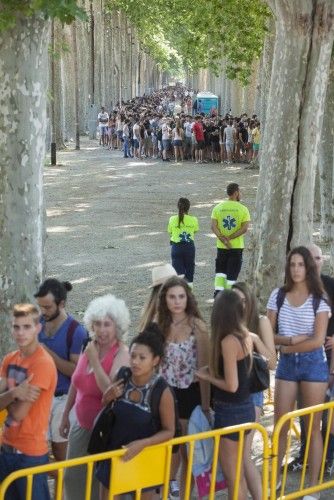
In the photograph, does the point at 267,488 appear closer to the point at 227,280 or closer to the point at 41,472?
the point at 41,472

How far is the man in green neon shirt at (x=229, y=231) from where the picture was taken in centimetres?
1388

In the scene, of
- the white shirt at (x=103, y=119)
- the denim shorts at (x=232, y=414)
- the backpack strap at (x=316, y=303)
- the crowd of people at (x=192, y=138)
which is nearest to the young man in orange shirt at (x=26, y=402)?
the denim shorts at (x=232, y=414)

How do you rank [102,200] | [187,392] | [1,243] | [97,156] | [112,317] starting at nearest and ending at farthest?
1. [112,317]
2. [187,392]
3. [1,243]
4. [102,200]
5. [97,156]

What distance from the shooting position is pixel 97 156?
45.6 meters

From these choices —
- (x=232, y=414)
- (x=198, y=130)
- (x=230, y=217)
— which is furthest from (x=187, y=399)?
(x=198, y=130)

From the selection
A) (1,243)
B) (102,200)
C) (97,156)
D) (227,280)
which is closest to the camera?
(1,243)

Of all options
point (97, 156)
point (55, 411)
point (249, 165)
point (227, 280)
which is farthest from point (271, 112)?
point (97, 156)

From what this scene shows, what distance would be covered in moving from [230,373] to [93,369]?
889 millimetres

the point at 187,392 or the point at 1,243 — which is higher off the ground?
the point at 1,243

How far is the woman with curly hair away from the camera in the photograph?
24.1 ft

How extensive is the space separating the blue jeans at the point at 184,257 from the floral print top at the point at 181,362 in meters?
7.04

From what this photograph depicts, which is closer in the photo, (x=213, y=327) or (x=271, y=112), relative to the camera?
(x=213, y=327)

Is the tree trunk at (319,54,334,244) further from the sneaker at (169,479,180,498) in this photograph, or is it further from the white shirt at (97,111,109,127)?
the white shirt at (97,111,109,127)

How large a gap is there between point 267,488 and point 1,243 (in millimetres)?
3230
